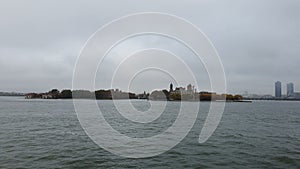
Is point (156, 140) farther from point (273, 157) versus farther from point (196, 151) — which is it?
point (273, 157)

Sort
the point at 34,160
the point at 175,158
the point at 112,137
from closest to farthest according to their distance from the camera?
the point at 34,160, the point at 175,158, the point at 112,137

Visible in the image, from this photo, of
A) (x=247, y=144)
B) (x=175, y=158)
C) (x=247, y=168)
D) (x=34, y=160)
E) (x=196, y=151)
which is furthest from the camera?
(x=247, y=144)

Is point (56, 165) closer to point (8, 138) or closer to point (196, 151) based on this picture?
point (196, 151)

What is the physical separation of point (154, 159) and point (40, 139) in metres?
9.76

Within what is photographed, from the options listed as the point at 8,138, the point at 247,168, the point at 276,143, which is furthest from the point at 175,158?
the point at 8,138

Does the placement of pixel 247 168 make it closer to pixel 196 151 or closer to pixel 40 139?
pixel 196 151

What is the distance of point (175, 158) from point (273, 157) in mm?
5526

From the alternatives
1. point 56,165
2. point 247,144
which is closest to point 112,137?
point 56,165

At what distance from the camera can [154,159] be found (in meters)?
13.7

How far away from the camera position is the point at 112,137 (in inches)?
805

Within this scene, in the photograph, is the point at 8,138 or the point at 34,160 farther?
the point at 8,138

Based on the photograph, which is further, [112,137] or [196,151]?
[112,137]

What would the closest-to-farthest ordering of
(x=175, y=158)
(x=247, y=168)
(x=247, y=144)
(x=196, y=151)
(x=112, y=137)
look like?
(x=247, y=168) < (x=175, y=158) < (x=196, y=151) < (x=247, y=144) < (x=112, y=137)

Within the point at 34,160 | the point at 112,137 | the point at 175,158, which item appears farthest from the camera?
the point at 112,137
